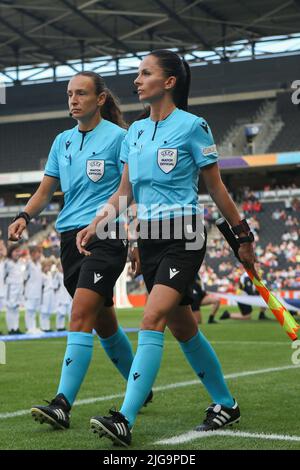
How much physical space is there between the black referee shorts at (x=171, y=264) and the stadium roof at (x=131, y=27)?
31.2 meters

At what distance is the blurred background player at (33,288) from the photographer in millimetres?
17969

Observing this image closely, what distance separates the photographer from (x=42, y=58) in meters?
44.4

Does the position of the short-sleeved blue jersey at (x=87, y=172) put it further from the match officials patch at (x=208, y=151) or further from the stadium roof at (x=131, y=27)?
the stadium roof at (x=131, y=27)

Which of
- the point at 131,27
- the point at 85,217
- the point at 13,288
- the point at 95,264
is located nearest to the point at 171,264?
the point at 95,264

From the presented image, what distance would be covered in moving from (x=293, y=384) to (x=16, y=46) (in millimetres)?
38075

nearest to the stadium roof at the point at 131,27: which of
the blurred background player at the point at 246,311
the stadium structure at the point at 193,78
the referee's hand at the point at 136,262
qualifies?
the stadium structure at the point at 193,78

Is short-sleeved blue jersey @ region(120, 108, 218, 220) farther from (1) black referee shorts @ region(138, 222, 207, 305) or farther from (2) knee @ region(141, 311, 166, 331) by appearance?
(2) knee @ region(141, 311, 166, 331)

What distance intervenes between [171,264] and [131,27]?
36444mm

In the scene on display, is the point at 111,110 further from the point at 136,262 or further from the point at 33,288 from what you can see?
the point at 33,288

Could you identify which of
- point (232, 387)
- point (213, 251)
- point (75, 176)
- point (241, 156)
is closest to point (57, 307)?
point (232, 387)

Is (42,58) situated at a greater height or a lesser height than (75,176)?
greater

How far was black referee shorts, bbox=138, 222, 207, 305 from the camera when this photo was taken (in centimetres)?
451

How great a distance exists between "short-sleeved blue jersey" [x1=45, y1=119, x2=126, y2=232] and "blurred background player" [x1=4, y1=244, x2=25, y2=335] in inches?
481

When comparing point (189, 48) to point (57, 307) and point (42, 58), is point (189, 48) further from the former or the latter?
point (57, 307)
